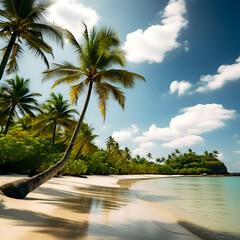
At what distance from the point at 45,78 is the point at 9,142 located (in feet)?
20.2

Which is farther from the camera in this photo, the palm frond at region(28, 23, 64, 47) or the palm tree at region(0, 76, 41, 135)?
the palm tree at region(0, 76, 41, 135)

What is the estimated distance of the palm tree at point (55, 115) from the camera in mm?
21106

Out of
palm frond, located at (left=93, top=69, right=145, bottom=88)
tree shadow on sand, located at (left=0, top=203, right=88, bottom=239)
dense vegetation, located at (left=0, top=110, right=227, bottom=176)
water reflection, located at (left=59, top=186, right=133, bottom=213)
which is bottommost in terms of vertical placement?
water reflection, located at (left=59, top=186, right=133, bottom=213)

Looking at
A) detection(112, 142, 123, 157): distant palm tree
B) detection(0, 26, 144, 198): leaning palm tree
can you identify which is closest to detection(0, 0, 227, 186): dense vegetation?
detection(0, 26, 144, 198): leaning palm tree

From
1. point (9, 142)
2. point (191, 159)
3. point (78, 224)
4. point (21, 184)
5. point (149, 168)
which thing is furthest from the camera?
point (191, 159)

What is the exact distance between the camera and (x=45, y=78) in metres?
10.3

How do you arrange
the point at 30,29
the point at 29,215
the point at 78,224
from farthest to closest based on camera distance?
the point at 30,29
the point at 29,215
the point at 78,224

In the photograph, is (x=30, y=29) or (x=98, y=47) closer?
(x=30, y=29)

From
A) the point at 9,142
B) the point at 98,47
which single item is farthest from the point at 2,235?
the point at 9,142

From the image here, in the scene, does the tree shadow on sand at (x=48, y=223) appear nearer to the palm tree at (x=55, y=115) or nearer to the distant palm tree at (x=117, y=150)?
the palm tree at (x=55, y=115)

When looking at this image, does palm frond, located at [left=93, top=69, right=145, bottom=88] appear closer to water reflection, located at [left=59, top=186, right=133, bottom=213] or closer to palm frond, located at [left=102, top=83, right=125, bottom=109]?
palm frond, located at [left=102, top=83, right=125, bottom=109]

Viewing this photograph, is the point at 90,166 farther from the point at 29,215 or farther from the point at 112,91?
the point at 29,215

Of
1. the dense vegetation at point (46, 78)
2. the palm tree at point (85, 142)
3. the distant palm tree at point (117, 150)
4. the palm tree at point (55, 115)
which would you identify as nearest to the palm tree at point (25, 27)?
the dense vegetation at point (46, 78)

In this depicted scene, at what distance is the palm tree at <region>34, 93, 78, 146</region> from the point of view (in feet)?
69.2
